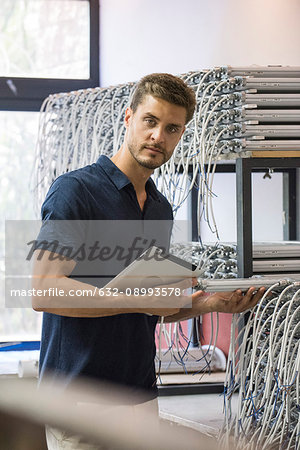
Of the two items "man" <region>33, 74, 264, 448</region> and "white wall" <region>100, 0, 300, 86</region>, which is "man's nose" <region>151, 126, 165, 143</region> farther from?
"white wall" <region>100, 0, 300, 86</region>

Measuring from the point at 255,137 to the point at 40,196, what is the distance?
1.65 meters

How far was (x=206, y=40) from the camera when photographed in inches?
136

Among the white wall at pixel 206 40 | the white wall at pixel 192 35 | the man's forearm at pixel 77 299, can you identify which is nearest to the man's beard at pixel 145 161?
the man's forearm at pixel 77 299

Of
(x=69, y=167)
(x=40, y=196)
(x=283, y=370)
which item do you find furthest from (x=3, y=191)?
(x=283, y=370)

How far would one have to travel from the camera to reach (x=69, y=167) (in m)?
3.01

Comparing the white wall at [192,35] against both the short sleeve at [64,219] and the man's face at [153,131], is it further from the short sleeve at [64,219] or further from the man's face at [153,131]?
the short sleeve at [64,219]

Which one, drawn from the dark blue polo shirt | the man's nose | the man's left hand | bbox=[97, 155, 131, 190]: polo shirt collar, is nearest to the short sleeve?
the dark blue polo shirt

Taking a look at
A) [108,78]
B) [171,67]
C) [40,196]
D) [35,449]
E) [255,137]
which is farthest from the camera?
[108,78]

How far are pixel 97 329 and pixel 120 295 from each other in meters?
0.10

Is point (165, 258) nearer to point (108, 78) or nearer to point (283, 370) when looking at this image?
point (283, 370)

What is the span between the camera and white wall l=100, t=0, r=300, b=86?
10.5 feet

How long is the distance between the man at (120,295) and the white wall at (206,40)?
180 centimetres

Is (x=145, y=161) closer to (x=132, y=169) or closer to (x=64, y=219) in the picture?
(x=132, y=169)

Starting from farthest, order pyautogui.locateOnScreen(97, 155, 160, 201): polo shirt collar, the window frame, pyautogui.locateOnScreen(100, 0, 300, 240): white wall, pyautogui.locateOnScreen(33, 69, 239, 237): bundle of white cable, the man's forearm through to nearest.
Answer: the window frame → pyautogui.locateOnScreen(100, 0, 300, 240): white wall → pyautogui.locateOnScreen(33, 69, 239, 237): bundle of white cable → pyautogui.locateOnScreen(97, 155, 160, 201): polo shirt collar → the man's forearm
